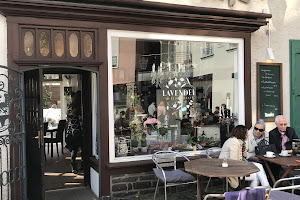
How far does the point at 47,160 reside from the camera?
Result: 8.24 meters

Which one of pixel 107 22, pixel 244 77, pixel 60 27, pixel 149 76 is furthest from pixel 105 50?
pixel 244 77

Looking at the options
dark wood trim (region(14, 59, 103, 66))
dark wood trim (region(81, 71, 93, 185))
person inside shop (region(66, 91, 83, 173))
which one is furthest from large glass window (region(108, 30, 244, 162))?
person inside shop (region(66, 91, 83, 173))

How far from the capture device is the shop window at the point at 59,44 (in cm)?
464

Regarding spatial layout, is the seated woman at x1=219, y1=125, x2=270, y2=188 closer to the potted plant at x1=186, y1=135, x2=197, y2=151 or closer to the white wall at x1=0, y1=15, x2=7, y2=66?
the potted plant at x1=186, y1=135, x2=197, y2=151

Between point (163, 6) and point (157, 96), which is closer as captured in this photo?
point (163, 6)

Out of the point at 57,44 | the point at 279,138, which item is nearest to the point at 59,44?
the point at 57,44

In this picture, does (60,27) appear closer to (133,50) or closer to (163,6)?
(133,50)

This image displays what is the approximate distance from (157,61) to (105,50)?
1.31 metres

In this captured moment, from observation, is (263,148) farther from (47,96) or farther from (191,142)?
(47,96)

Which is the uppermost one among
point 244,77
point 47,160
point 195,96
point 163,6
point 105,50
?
point 163,6

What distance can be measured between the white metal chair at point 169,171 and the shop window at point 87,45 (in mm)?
2050

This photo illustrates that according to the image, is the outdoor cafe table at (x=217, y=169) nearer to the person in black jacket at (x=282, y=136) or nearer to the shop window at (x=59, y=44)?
the person in black jacket at (x=282, y=136)

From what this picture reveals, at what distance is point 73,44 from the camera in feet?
15.6

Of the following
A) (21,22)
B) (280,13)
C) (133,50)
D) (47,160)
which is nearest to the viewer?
(21,22)
